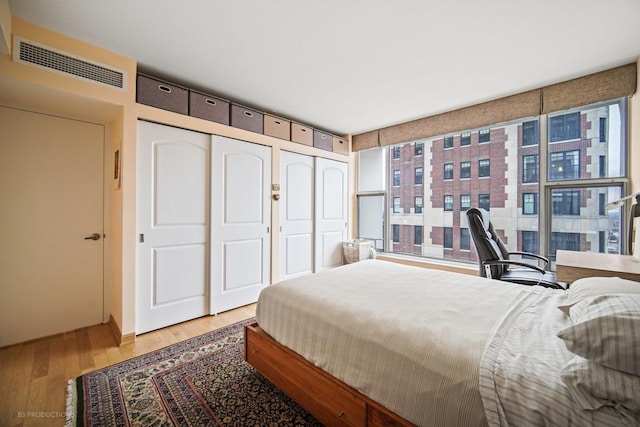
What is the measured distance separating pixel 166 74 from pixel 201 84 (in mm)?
323

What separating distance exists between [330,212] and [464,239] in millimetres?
2001

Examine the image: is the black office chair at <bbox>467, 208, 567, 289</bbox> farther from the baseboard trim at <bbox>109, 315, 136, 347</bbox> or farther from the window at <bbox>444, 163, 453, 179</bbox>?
the baseboard trim at <bbox>109, 315, 136, 347</bbox>

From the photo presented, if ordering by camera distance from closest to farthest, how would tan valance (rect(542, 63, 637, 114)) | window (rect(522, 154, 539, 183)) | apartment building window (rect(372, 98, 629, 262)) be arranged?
1. tan valance (rect(542, 63, 637, 114))
2. apartment building window (rect(372, 98, 629, 262))
3. window (rect(522, 154, 539, 183))

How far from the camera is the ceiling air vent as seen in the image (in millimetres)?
1849

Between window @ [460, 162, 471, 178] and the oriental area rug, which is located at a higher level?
window @ [460, 162, 471, 178]

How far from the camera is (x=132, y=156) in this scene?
2.34 metres

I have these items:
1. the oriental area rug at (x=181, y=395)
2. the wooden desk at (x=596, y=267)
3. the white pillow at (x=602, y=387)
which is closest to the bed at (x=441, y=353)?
the white pillow at (x=602, y=387)

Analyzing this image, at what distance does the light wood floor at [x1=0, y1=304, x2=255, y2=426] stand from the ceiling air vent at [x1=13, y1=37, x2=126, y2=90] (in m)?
2.19

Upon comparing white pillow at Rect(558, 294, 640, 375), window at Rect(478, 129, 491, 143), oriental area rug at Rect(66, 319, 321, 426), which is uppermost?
window at Rect(478, 129, 491, 143)

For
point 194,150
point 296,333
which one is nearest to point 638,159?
point 296,333

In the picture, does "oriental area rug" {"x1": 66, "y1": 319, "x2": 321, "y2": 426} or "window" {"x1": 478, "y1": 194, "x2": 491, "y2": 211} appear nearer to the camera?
"oriental area rug" {"x1": 66, "y1": 319, "x2": 321, "y2": 426}

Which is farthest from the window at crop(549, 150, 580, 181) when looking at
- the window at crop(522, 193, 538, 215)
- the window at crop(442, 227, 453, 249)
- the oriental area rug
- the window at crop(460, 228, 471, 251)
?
the oriental area rug

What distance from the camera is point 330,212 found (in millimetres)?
4285

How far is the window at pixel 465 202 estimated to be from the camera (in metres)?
3.64
